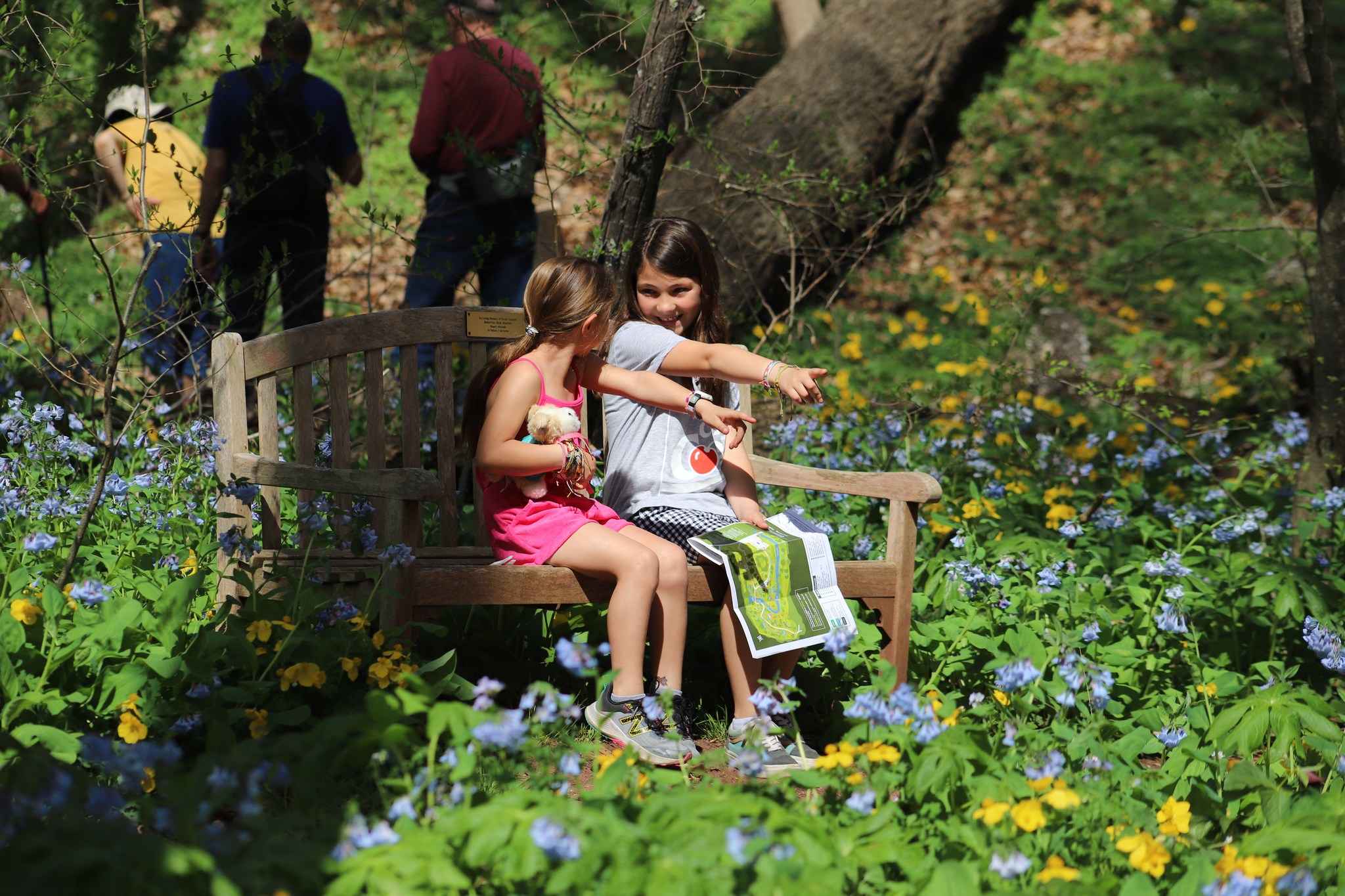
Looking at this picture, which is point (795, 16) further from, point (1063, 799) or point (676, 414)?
point (1063, 799)

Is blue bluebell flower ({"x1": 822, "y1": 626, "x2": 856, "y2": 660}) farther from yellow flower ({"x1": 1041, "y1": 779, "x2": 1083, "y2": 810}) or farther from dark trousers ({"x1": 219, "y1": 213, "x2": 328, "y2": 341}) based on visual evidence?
dark trousers ({"x1": 219, "y1": 213, "x2": 328, "y2": 341})

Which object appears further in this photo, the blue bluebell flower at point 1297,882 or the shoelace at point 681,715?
the shoelace at point 681,715

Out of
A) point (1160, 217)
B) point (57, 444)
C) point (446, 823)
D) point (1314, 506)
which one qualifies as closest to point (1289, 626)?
point (1314, 506)

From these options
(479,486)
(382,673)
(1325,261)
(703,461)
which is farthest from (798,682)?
(1325,261)

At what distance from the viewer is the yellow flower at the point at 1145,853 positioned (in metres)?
1.83

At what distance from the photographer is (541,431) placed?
271 cm

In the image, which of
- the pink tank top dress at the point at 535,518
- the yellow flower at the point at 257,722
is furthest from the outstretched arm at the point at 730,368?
the yellow flower at the point at 257,722

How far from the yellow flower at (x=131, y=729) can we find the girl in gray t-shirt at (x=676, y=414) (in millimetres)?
1258

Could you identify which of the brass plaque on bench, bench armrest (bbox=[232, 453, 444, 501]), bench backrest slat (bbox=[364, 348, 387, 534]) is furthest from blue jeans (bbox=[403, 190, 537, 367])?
bench armrest (bbox=[232, 453, 444, 501])

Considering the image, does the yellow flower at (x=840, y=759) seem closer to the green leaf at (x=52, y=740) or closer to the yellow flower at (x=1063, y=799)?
the yellow flower at (x=1063, y=799)

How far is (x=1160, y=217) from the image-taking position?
7.07m

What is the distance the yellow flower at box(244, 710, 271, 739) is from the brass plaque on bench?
1.26m

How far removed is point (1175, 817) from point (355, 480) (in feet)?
5.87

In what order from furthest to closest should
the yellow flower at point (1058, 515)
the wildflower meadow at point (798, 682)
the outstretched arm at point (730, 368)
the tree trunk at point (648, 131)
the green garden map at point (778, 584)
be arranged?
the yellow flower at point (1058, 515) → the tree trunk at point (648, 131) → the outstretched arm at point (730, 368) → the green garden map at point (778, 584) → the wildflower meadow at point (798, 682)
